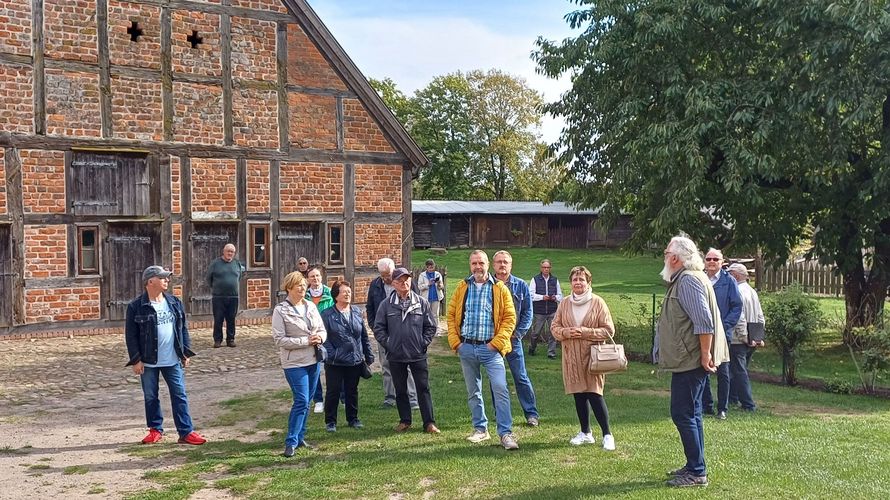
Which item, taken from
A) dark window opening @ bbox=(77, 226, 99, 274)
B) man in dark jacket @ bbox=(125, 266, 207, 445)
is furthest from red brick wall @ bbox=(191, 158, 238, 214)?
man in dark jacket @ bbox=(125, 266, 207, 445)

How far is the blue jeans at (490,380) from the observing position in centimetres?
726

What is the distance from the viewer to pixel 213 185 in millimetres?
16656

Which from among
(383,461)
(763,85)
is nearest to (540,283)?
(763,85)

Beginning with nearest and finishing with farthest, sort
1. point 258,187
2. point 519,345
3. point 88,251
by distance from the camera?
point 519,345 → point 88,251 → point 258,187

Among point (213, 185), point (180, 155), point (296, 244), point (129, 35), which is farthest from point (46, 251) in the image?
point (296, 244)

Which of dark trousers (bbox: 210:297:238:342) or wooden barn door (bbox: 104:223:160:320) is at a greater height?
wooden barn door (bbox: 104:223:160:320)

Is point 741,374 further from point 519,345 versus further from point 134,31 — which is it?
point 134,31

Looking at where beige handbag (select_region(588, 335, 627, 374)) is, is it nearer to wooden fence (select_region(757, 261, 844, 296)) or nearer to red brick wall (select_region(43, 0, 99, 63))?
red brick wall (select_region(43, 0, 99, 63))

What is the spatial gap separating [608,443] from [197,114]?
12290mm

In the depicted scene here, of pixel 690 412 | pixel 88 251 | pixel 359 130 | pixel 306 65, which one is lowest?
pixel 690 412

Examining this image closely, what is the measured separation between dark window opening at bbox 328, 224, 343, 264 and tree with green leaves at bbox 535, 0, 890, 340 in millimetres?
5538

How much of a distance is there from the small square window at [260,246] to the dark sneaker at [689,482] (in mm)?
12763

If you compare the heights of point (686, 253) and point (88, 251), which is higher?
point (88, 251)

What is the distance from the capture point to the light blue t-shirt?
25.0 feet
